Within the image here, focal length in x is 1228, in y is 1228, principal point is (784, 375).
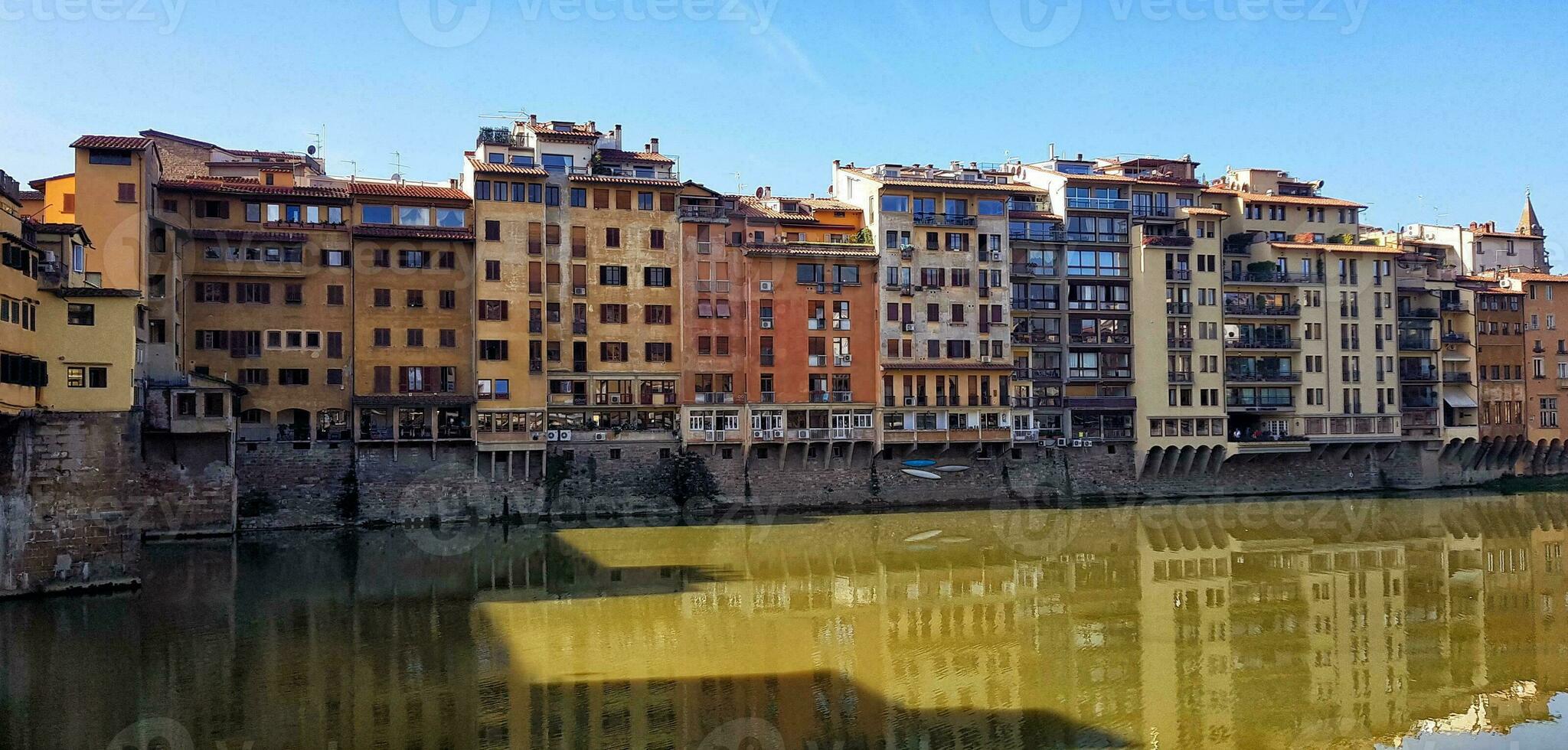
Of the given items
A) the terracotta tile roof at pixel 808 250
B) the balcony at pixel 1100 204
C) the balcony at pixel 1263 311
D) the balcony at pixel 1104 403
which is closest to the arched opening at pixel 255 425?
the terracotta tile roof at pixel 808 250

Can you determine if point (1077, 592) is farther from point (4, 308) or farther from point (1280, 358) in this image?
point (1280, 358)

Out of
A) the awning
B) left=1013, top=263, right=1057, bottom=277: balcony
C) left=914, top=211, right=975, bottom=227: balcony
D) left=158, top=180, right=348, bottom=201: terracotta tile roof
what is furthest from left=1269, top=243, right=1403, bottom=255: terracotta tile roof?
left=158, top=180, right=348, bottom=201: terracotta tile roof

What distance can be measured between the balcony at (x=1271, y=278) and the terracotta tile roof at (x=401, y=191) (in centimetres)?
4665

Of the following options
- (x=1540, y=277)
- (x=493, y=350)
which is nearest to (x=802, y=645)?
(x=493, y=350)

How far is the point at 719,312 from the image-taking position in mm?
66500

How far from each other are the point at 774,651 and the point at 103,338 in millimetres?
25770

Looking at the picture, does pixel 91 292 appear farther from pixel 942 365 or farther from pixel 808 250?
pixel 942 365

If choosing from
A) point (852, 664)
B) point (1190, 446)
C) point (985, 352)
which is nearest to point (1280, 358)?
point (1190, 446)

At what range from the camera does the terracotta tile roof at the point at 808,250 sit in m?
66.9

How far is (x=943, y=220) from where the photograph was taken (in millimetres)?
69875

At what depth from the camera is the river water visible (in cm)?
2667

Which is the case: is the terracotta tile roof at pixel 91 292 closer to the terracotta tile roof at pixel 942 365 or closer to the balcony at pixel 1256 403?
the terracotta tile roof at pixel 942 365

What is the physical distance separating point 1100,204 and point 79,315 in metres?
54.8

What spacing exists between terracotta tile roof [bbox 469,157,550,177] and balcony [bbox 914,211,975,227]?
2111 cm
